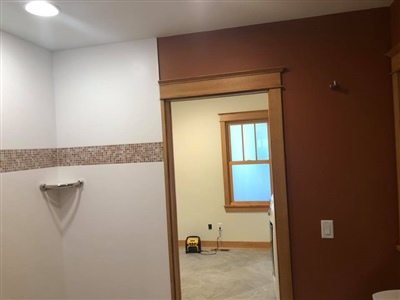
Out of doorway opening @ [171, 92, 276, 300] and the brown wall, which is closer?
the brown wall

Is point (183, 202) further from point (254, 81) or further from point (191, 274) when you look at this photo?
point (254, 81)

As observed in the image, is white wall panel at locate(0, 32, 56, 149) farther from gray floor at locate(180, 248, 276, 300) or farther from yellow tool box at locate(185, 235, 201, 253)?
yellow tool box at locate(185, 235, 201, 253)

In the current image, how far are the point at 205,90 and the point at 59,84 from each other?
121 centimetres

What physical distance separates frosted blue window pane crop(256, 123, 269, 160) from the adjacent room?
262cm

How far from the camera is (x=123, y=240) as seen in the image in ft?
7.98

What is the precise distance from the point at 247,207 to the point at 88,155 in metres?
2.92

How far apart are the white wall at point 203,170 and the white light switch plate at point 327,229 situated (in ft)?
8.90

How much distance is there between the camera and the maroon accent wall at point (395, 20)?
6.15 ft

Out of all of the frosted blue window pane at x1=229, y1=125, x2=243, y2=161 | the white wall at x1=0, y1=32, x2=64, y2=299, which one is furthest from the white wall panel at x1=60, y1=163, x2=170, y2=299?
the frosted blue window pane at x1=229, y1=125, x2=243, y2=161

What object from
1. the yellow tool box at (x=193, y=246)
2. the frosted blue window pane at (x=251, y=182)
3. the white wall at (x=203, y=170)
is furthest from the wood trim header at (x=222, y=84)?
the yellow tool box at (x=193, y=246)

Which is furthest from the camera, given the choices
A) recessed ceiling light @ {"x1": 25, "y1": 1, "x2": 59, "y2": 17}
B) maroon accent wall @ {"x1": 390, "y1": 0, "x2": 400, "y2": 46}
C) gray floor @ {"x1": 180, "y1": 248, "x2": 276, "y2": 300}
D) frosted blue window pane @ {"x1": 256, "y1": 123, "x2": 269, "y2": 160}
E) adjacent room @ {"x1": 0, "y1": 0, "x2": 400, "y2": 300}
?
frosted blue window pane @ {"x1": 256, "y1": 123, "x2": 269, "y2": 160}

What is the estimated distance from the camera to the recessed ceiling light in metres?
1.72

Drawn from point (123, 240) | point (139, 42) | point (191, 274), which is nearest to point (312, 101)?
point (139, 42)

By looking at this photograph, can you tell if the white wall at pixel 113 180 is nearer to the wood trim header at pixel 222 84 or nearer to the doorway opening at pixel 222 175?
the wood trim header at pixel 222 84
